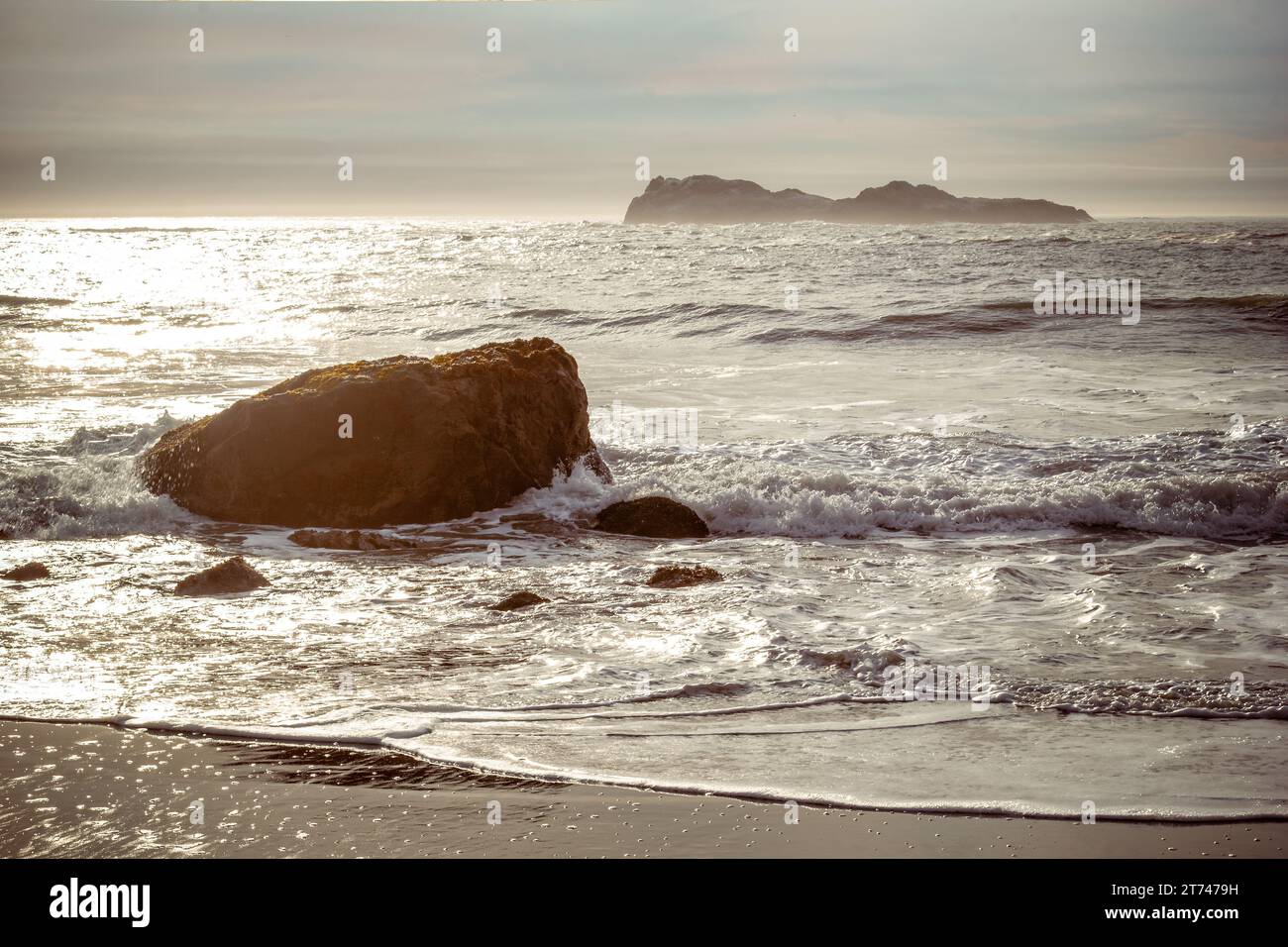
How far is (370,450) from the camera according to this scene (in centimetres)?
948

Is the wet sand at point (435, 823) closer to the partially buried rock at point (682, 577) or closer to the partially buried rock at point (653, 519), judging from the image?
the partially buried rock at point (682, 577)

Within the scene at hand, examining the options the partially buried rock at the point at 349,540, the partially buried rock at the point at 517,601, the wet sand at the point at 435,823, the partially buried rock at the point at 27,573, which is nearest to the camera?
the wet sand at the point at 435,823

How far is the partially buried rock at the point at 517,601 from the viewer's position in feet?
22.2

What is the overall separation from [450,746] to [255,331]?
21840 mm

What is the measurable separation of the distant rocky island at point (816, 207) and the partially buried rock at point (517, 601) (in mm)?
90234

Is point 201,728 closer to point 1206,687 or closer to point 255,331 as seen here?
point 1206,687

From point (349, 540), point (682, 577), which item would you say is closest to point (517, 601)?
point (682, 577)

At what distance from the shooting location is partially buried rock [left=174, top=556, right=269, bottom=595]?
6965 mm

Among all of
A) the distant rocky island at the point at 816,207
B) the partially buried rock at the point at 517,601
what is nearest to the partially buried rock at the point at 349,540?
the partially buried rock at the point at 517,601

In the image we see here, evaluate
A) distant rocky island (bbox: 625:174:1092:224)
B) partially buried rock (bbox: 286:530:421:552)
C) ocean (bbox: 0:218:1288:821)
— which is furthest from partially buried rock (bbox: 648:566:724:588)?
distant rocky island (bbox: 625:174:1092:224)

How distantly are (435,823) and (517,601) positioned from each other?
2976mm

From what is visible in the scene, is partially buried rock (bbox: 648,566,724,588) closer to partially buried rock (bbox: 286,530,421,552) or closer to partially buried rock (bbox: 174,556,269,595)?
partially buried rock (bbox: 286,530,421,552)

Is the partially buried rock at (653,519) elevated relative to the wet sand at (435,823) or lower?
elevated

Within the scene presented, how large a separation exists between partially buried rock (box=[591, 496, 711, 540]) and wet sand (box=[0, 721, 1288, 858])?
16.2ft
